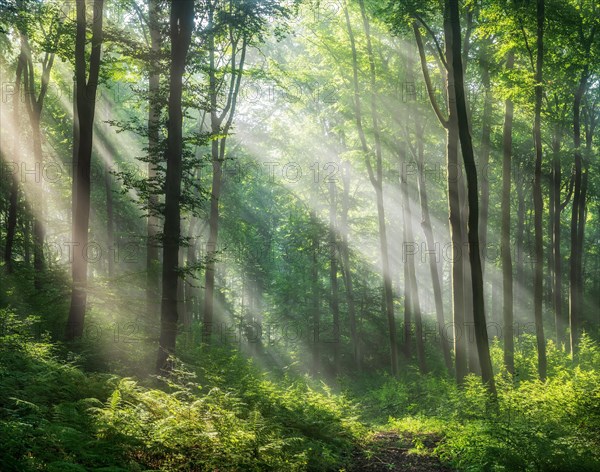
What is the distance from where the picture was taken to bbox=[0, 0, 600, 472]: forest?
6.93m

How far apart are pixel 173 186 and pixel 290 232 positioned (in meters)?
17.0

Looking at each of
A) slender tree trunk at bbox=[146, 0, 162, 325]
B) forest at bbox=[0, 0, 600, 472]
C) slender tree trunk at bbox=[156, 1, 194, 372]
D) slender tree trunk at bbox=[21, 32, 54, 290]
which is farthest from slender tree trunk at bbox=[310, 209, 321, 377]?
slender tree trunk at bbox=[156, 1, 194, 372]

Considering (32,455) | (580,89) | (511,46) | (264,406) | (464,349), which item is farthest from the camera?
(580,89)

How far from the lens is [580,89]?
16.9 m

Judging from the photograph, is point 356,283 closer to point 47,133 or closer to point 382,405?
point 382,405

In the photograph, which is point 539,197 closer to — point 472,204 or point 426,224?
point 472,204

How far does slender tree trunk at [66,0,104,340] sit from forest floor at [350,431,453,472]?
23.5 feet

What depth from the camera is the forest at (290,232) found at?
6.93m

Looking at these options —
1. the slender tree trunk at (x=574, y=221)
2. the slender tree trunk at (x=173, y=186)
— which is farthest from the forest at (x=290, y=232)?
the slender tree trunk at (x=574, y=221)

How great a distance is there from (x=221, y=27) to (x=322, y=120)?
1601 centimetres

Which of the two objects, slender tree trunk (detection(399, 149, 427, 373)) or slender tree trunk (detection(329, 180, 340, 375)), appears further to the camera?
slender tree trunk (detection(329, 180, 340, 375))

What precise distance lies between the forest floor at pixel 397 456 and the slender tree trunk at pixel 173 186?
14.4ft

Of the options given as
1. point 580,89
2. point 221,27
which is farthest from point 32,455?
point 580,89

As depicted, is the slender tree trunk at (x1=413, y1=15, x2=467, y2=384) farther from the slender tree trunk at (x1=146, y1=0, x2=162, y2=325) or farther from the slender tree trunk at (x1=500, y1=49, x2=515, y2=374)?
the slender tree trunk at (x1=146, y1=0, x2=162, y2=325)
